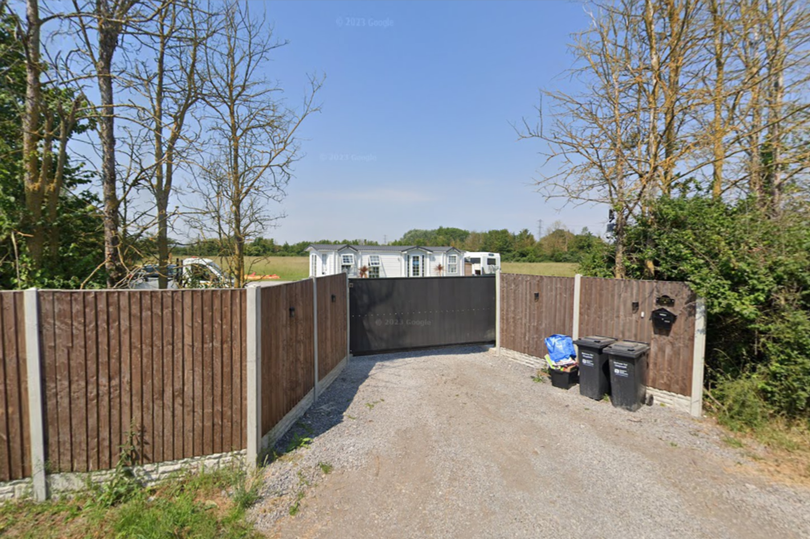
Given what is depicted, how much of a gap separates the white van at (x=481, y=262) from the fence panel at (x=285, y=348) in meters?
22.2

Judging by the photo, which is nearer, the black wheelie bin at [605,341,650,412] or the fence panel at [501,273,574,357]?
the black wheelie bin at [605,341,650,412]

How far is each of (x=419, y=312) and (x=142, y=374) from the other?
5146mm

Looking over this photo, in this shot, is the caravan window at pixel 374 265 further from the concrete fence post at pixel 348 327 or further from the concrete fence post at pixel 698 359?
the concrete fence post at pixel 698 359

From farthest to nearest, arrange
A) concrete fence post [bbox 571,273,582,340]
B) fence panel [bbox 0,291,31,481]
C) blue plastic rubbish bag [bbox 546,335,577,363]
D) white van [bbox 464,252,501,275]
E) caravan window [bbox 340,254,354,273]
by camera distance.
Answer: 1. white van [bbox 464,252,501,275]
2. caravan window [bbox 340,254,354,273]
3. concrete fence post [bbox 571,273,582,340]
4. blue plastic rubbish bag [bbox 546,335,577,363]
5. fence panel [bbox 0,291,31,481]

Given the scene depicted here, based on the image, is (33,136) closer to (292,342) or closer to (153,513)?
(292,342)

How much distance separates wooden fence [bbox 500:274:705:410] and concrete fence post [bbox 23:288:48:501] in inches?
267

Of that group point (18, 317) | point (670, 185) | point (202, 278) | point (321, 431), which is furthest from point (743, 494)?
point (202, 278)

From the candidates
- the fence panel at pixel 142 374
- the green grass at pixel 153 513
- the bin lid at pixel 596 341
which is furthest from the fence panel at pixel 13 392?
the bin lid at pixel 596 341

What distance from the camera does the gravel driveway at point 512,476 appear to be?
272cm

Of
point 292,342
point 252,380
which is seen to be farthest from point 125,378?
point 292,342

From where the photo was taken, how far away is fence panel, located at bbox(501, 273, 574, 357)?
6.31 metres

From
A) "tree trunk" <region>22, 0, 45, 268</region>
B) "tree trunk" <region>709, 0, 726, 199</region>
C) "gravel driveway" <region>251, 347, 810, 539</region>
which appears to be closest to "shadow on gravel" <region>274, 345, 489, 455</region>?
"gravel driveway" <region>251, 347, 810, 539</region>

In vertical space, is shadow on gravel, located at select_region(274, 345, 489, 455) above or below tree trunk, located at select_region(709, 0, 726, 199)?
below

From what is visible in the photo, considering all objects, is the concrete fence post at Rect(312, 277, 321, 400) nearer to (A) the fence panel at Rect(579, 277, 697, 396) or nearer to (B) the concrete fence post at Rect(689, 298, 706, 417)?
(A) the fence panel at Rect(579, 277, 697, 396)
